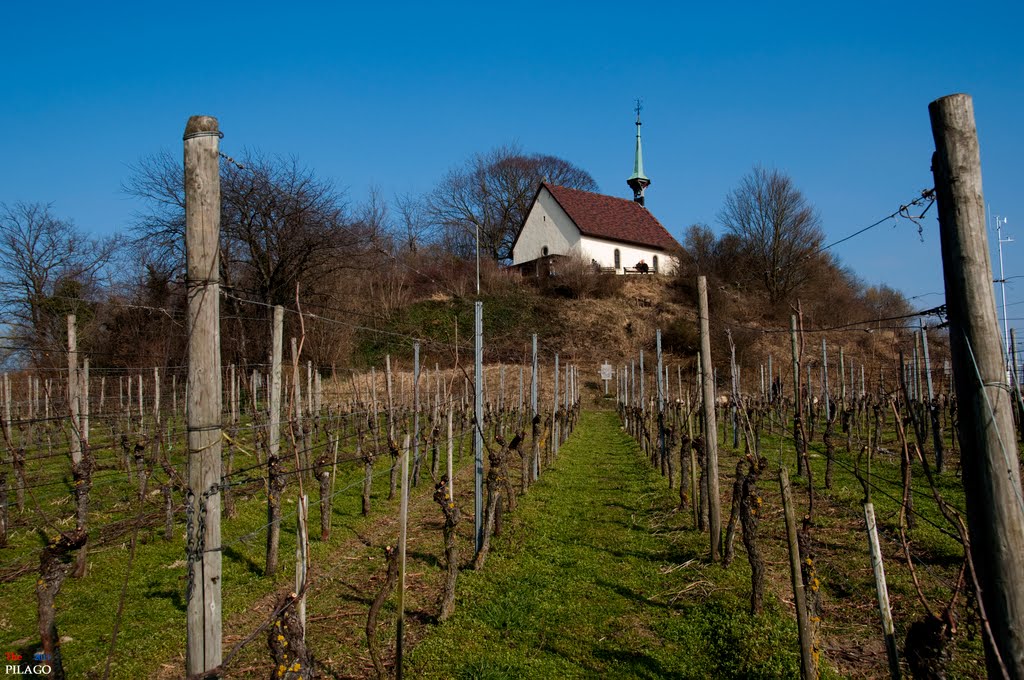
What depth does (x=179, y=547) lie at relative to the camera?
8.04 metres

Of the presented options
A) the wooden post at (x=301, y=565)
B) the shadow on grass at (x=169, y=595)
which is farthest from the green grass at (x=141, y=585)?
the wooden post at (x=301, y=565)

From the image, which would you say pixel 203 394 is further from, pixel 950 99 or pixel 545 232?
pixel 545 232

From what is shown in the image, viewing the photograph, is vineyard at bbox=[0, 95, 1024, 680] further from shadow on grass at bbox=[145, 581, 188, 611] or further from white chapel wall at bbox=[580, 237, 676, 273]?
white chapel wall at bbox=[580, 237, 676, 273]

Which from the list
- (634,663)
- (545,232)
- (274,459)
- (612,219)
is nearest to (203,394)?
(634,663)

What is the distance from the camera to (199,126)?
382 cm

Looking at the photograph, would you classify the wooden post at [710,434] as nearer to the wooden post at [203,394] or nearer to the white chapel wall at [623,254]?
the wooden post at [203,394]

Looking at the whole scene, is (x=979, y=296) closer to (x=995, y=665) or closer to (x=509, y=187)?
(x=995, y=665)

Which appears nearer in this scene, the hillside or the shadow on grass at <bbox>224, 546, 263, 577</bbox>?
the shadow on grass at <bbox>224, 546, 263, 577</bbox>

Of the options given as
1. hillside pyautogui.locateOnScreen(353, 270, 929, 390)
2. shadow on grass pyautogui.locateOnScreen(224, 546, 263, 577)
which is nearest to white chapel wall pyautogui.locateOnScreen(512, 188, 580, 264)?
hillside pyautogui.locateOnScreen(353, 270, 929, 390)

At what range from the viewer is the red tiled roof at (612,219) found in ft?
153

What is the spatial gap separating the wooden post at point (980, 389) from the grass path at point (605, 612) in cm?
203

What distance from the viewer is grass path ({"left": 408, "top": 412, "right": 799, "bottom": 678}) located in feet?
15.6

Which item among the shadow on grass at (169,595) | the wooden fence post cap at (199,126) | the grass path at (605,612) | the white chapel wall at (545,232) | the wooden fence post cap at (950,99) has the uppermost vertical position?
the white chapel wall at (545,232)

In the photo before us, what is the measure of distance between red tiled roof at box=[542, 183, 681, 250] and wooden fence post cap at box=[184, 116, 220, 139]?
4238 cm
